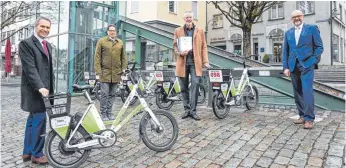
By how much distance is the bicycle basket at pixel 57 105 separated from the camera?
311 centimetres

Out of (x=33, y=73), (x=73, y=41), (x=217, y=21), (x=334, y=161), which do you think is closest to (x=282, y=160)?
(x=334, y=161)

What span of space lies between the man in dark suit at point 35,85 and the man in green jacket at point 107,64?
1.91m

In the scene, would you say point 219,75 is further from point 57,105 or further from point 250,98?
point 57,105

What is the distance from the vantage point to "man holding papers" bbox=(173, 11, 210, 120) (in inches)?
212

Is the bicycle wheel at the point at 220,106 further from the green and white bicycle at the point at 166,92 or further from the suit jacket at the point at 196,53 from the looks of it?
A: the green and white bicycle at the point at 166,92

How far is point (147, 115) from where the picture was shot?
11.9ft

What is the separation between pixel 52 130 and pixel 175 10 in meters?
26.7

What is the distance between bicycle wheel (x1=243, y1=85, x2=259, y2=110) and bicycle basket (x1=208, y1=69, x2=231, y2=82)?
0.79 meters

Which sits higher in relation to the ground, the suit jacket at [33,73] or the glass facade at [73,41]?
the glass facade at [73,41]

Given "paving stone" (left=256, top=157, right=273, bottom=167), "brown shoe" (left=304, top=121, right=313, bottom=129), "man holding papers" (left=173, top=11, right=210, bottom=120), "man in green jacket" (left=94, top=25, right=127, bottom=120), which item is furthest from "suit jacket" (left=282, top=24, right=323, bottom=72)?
"man in green jacket" (left=94, top=25, right=127, bottom=120)

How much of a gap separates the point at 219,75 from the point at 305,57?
5.74 feet

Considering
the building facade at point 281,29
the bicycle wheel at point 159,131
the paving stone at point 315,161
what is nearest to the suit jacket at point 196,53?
the bicycle wheel at point 159,131

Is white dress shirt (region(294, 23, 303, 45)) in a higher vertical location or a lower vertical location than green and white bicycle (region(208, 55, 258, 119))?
higher

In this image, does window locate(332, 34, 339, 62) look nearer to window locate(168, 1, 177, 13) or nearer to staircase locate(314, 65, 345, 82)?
staircase locate(314, 65, 345, 82)
